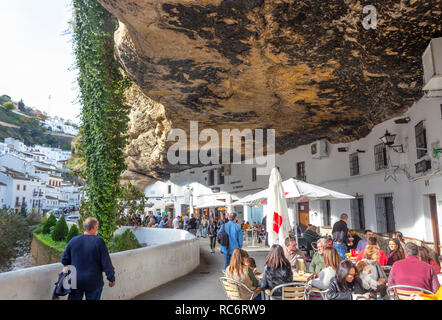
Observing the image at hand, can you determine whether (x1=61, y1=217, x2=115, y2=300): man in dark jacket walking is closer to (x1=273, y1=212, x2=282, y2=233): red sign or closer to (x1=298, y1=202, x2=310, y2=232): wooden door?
(x1=273, y1=212, x2=282, y2=233): red sign

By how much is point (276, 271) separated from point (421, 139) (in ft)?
24.6

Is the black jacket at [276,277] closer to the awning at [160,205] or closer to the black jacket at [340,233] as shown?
the black jacket at [340,233]

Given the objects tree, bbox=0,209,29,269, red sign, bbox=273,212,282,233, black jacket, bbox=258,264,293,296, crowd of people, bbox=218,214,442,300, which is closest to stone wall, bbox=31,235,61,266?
tree, bbox=0,209,29,269

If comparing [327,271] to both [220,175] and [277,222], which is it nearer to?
[277,222]

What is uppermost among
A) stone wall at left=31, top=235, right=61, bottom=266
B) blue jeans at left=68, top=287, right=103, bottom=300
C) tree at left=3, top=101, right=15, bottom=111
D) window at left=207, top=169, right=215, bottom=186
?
tree at left=3, top=101, right=15, bottom=111

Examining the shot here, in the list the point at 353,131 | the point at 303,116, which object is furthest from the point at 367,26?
the point at 353,131

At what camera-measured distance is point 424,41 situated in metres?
7.30

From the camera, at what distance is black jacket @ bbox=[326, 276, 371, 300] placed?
4215 millimetres

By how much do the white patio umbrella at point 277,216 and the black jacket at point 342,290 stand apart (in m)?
3.37

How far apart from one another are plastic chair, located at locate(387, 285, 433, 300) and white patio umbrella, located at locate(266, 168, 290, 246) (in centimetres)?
338

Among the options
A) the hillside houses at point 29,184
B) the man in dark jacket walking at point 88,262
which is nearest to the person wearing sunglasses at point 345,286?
the man in dark jacket walking at point 88,262

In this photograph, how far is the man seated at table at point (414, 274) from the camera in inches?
174

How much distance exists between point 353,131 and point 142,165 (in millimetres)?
15006

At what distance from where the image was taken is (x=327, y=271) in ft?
16.0
